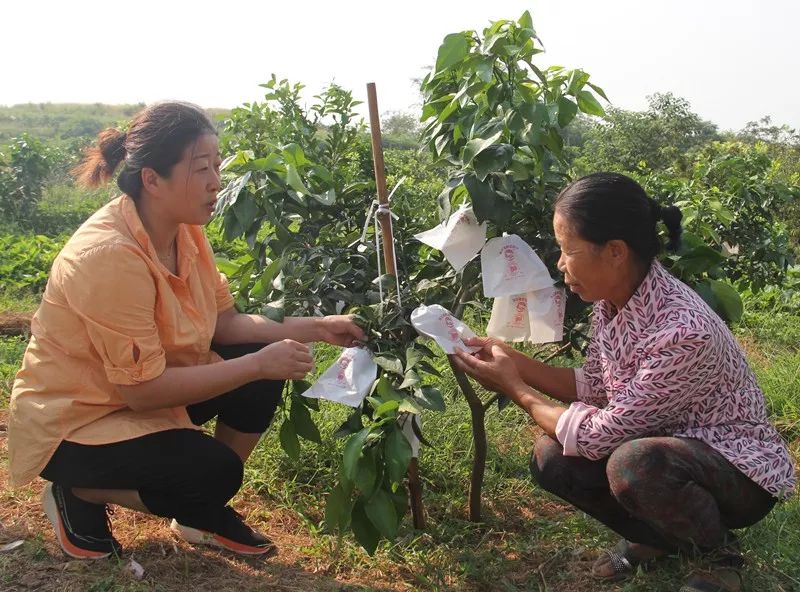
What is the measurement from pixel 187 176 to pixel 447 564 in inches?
46.9

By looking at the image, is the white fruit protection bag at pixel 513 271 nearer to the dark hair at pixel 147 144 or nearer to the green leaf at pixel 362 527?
the green leaf at pixel 362 527

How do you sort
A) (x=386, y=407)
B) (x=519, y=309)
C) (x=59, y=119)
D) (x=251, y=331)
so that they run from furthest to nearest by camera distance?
(x=59, y=119), (x=251, y=331), (x=519, y=309), (x=386, y=407)

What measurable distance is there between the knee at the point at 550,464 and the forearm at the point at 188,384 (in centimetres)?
72

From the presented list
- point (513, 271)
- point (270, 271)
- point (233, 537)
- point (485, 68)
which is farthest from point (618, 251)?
point (233, 537)

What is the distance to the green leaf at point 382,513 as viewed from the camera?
1.77 metres

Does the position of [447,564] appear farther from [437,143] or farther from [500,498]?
[437,143]

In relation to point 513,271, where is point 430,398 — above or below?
below

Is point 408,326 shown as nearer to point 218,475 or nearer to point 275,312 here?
point 275,312

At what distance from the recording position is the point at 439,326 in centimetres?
190

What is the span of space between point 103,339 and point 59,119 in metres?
19.0

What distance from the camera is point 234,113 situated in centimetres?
277

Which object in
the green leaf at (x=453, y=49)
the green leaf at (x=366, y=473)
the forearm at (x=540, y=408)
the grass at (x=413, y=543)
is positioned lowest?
the grass at (x=413, y=543)

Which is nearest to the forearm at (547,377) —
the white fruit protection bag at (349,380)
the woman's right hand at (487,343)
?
the woman's right hand at (487,343)

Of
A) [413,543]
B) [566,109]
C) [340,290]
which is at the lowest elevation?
[413,543]
